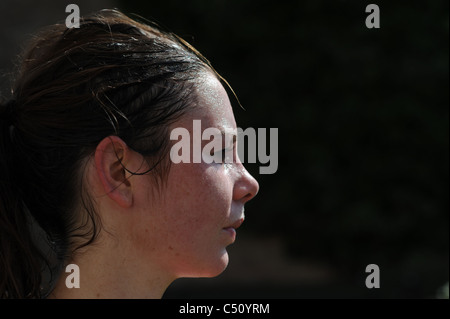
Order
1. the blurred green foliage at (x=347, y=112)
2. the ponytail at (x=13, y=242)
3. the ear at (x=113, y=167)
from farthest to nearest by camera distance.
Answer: the blurred green foliage at (x=347, y=112) < the ponytail at (x=13, y=242) < the ear at (x=113, y=167)

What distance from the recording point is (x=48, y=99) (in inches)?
74.7

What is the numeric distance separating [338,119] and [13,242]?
165 inches

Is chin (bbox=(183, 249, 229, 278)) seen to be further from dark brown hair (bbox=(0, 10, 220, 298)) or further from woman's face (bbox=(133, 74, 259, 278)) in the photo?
dark brown hair (bbox=(0, 10, 220, 298))

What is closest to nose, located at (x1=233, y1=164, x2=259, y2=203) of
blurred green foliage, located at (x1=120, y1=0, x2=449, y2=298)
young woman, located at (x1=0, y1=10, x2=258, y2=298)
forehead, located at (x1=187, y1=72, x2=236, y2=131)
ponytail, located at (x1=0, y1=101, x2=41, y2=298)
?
young woman, located at (x1=0, y1=10, x2=258, y2=298)

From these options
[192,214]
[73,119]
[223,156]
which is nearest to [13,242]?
[73,119]

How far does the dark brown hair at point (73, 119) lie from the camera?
73.2 inches

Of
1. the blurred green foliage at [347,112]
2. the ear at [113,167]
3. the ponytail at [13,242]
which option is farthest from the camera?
the blurred green foliage at [347,112]

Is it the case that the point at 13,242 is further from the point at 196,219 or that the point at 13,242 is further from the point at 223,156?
the point at 223,156

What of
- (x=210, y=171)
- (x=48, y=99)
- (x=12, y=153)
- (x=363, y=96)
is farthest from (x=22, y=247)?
(x=363, y=96)

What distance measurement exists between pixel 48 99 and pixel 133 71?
273 mm

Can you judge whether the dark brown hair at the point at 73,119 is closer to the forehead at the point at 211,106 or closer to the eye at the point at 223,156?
the forehead at the point at 211,106

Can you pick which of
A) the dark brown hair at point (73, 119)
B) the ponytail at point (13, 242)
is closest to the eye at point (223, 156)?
the dark brown hair at point (73, 119)

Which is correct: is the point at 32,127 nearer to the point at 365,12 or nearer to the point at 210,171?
the point at 210,171
